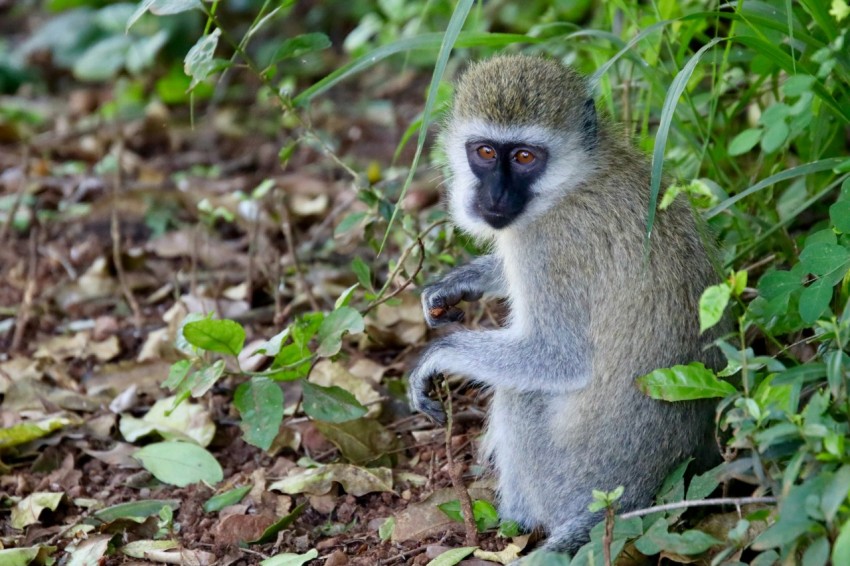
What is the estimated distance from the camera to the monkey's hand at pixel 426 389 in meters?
4.44

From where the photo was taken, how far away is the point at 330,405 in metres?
4.45

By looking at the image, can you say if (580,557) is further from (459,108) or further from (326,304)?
(326,304)

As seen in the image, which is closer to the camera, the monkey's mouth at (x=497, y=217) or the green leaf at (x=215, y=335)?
the green leaf at (x=215, y=335)

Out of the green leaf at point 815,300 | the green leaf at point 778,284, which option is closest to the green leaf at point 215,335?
the green leaf at point 778,284

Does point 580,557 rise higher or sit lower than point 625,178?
lower

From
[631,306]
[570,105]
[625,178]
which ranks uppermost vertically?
[570,105]

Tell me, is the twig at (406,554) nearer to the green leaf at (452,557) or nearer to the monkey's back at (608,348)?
the green leaf at (452,557)

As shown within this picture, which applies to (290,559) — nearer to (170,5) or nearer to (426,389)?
(426,389)

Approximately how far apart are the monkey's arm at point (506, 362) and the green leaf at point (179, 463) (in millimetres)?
997

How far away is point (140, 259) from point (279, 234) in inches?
36.4

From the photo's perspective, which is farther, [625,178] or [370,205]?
[370,205]

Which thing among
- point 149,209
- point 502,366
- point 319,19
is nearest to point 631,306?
point 502,366

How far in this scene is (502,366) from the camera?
14.4 feet

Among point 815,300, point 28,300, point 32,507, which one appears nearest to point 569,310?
point 815,300
